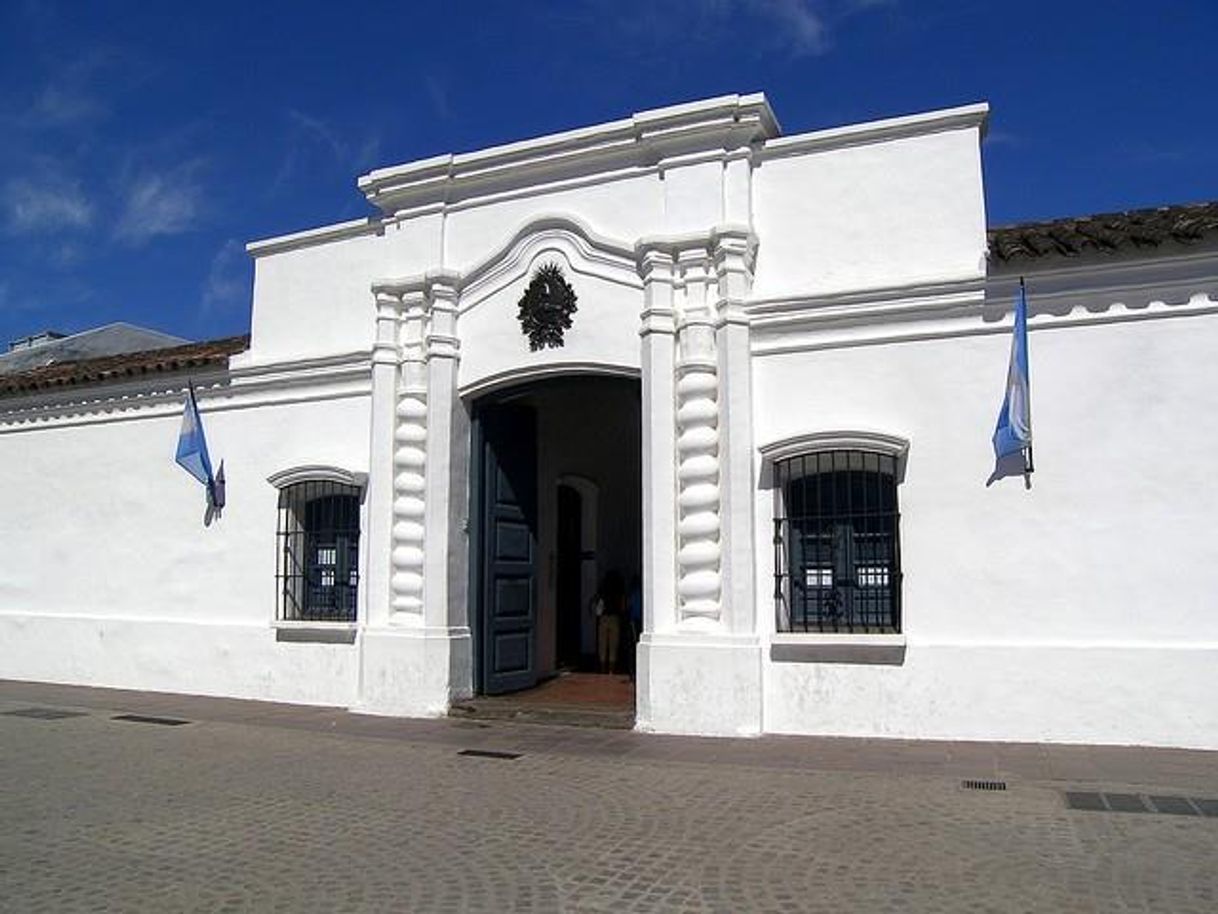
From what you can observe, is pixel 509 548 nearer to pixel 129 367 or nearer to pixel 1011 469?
pixel 1011 469

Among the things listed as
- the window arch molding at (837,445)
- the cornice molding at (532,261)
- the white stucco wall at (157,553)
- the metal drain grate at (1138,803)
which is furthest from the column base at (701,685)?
the white stucco wall at (157,553)

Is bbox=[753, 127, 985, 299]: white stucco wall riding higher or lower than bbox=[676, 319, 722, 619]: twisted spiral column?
higher

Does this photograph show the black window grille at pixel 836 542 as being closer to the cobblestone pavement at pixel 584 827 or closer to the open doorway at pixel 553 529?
the cobblestone pavement at pixel 584 827

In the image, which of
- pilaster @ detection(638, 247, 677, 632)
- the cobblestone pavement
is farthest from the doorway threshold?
pilaster @ detection(638, 247, 677, 632)

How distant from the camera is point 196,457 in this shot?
486 inches

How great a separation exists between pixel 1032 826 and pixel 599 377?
591cm

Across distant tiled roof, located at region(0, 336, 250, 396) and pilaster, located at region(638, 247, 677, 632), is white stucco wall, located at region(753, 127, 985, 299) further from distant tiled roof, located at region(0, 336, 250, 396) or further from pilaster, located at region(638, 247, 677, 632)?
distant tiled roof, located at region(0, 336, 250, 396)

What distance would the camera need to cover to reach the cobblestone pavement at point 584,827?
4.91 metres

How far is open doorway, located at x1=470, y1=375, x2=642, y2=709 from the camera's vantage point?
11.1 metres

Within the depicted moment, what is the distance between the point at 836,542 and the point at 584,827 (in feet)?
13.5

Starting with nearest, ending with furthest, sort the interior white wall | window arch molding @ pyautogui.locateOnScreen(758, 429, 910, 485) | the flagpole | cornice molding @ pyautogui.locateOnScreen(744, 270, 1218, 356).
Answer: cornice molding @ pyautogui.locateOnScreen(744, 270, 1218, 356) → the flagpole → window arch molding @ pyautogui.locateOnScreen(758, 429, 910, 485) → the interior white wall

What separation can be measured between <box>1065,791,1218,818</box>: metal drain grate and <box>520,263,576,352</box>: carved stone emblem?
20.1 feet

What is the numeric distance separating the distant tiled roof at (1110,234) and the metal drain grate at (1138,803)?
4.30 m

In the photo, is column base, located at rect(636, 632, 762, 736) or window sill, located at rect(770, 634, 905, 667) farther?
column base, located at rect(636, 632, 762, 736)
